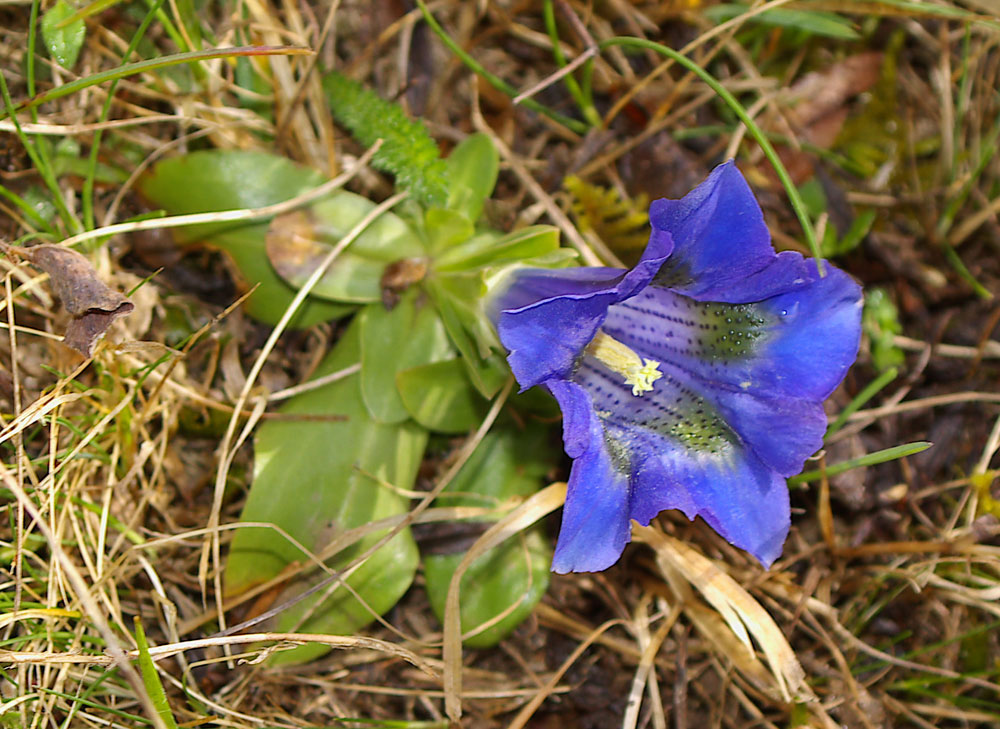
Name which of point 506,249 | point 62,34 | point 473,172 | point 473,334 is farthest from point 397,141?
point 62,34

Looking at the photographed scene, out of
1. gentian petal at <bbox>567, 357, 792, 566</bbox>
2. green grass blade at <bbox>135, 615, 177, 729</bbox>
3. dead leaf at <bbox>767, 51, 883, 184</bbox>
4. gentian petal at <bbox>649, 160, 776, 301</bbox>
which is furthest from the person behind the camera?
dead leaf at <bbox>767, 51, 883, 184</bbox>

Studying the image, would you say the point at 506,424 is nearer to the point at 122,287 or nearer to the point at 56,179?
the point at 122,287

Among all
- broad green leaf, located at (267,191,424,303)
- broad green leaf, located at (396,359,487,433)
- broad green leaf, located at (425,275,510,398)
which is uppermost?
broad green leaf, located at (267,191,424,303)

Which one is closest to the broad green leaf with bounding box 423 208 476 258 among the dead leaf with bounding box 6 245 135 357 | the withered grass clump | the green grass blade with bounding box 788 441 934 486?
the withered grass clump

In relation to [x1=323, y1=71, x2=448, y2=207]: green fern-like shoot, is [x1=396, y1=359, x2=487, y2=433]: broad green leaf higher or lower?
lower

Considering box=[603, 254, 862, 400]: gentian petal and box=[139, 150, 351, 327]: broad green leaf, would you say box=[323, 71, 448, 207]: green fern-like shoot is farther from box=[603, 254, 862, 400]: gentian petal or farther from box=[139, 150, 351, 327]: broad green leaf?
box=[603, 254, 862, 400]: gentian petal

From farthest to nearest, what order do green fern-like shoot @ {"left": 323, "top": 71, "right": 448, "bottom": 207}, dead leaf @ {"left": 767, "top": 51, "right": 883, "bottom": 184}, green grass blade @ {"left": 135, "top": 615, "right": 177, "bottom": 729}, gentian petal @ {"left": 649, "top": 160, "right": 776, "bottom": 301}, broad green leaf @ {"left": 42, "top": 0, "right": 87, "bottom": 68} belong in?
dead leaf @ {"left": 767, "top": 51, "right": 883, "bottom": 184}
green fern-like shoot @ {"left": 323, "top": 71, "right": 448, "bottom": 207}
broad green leaf @ {"left": 42, "top": 0, "right": 87, "bottom": 68}
gentian petal @ {"left": 649, "top": 160, "right": 776, "bottom": 301}
green grass blade @ {"left": 135, "top": 615, "right": 177, "bottom": 729}

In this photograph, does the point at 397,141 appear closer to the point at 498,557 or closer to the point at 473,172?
the point at 473,172

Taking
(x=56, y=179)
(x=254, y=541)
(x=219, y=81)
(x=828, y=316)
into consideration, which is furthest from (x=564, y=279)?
(x=56, y=179)
